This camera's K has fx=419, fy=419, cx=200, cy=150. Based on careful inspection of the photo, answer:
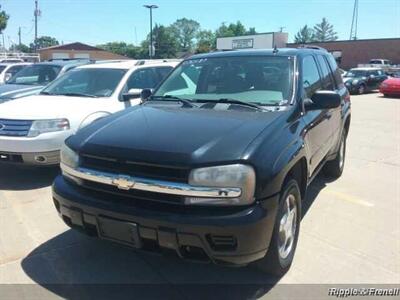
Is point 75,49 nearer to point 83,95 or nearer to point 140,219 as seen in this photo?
point 83,95

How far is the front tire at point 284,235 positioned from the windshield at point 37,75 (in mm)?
8510

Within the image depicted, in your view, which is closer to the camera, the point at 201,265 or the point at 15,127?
the point at 201,265

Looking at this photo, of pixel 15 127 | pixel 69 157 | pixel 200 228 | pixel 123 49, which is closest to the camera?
pixel 200 228

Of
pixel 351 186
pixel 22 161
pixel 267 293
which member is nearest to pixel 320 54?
pixel 351 186

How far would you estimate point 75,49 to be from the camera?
71812 millimetres

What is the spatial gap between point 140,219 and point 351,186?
4093mm

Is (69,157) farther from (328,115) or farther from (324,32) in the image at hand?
(324,32)

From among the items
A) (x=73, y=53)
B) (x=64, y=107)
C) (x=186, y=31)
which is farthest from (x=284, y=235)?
(x=186, y=31)

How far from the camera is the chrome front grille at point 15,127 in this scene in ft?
19.0

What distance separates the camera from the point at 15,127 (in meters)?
5.86

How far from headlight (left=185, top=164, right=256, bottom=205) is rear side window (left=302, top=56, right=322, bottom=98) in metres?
1.77

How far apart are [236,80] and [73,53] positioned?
220ft

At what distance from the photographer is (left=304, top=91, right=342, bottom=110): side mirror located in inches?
156

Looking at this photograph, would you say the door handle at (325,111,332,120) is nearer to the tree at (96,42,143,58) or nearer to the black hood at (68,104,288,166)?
the black hood at (68,104,288,166)
